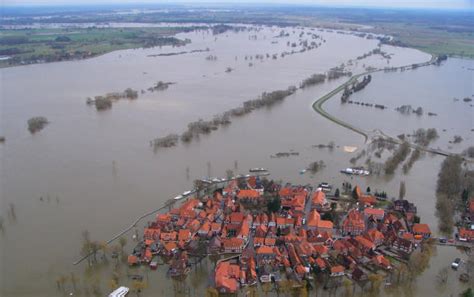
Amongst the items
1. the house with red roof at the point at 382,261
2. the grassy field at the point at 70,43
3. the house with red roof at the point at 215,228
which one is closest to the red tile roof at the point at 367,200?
the house with red roof at the point at 382,261

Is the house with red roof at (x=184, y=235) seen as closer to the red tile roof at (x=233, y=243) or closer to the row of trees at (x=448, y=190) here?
the red tile roof at (x=233, y=243)

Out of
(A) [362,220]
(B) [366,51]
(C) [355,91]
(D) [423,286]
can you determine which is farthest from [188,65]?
(D) [423,286]

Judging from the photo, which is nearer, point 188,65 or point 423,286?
point 423,286

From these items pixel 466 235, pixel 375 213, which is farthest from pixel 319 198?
pixel 466 235

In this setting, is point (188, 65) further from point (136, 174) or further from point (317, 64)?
point (136, 174)

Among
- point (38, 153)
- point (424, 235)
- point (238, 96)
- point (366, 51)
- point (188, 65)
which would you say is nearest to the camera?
point (424, 235)

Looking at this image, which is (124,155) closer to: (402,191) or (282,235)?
(282,235)
